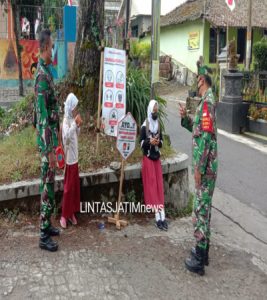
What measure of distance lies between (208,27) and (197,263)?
21.1 m

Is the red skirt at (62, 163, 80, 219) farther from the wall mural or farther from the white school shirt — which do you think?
the wall mural

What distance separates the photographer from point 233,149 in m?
10.1

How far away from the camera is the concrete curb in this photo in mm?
4950

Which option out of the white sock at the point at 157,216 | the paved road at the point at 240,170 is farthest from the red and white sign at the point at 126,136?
the paved road at the point at 240,170

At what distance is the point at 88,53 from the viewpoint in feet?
21.6

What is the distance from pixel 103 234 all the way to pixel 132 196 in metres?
0.79

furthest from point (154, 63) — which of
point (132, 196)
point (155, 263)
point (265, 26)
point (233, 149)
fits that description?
point (265, 26)

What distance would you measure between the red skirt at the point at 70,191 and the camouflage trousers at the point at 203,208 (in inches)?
57.4

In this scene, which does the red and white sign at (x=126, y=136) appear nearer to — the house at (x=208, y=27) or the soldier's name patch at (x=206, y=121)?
the soldier's name patch at (x=206, y=121)

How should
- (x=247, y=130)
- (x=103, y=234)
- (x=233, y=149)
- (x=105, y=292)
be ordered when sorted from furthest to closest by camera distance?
(x=247, y=130) → (x=233, y=149) → (x=103, y=234) → (x=105, y=292)

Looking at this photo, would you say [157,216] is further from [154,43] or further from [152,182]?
[154,43]

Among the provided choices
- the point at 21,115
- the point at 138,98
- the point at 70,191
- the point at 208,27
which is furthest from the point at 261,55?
the point at 70,191

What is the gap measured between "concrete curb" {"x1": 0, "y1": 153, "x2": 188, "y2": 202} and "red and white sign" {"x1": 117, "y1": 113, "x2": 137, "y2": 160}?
11.6 inches

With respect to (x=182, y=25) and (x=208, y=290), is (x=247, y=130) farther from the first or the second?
(x=182, y=25)
